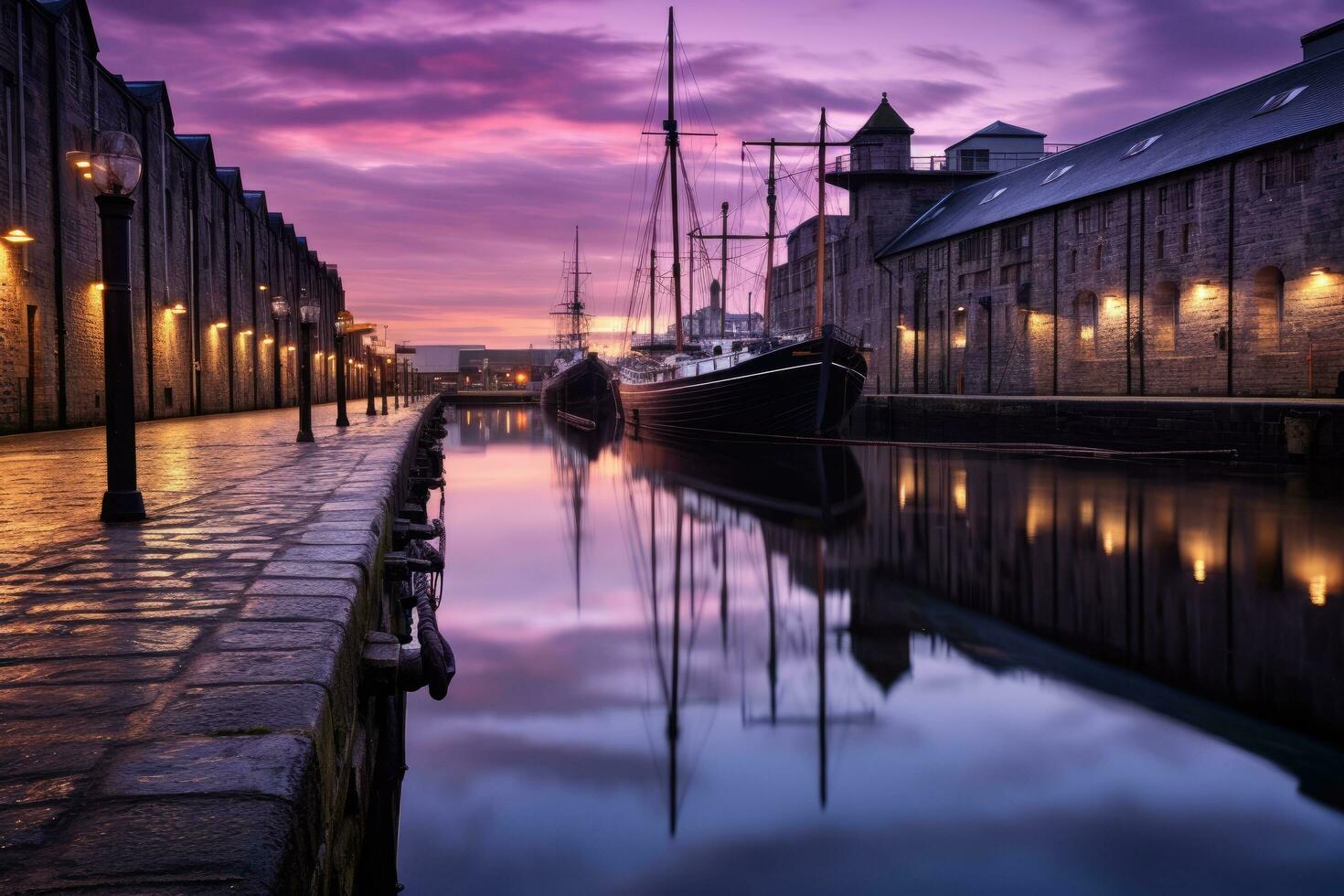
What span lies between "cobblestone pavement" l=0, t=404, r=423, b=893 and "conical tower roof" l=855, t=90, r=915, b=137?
54667mm

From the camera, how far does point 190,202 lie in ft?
102

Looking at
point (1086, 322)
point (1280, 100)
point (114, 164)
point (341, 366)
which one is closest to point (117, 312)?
Answer: point (114, 164)

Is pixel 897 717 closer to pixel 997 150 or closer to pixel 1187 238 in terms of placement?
pixel 1187 238

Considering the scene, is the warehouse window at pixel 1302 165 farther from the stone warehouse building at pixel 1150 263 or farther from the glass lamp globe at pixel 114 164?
the glass lamp globe at pixel 114 164

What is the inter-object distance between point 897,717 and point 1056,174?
41212 mm

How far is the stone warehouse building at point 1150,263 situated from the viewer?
1065 inches

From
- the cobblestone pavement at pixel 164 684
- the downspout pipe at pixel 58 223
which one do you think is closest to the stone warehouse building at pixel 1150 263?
the cobblestone pavement at pixel 164 684

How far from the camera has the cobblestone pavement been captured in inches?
68.7

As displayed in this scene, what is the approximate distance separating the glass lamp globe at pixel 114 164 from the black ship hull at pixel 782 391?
22.2m

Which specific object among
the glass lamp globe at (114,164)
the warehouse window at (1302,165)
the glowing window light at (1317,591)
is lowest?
the glowing window light at (1317,591)

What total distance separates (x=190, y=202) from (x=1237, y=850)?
33.5m

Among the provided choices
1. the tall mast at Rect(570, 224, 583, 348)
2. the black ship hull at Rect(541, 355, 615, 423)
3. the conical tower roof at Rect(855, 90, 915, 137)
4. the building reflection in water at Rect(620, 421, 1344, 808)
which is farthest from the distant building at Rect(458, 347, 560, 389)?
the building reflection in water at Rect(620, 421, 1344, 808)

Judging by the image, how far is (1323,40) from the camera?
3281 cm

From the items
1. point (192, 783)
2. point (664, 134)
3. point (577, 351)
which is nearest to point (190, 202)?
point (664, 134)
